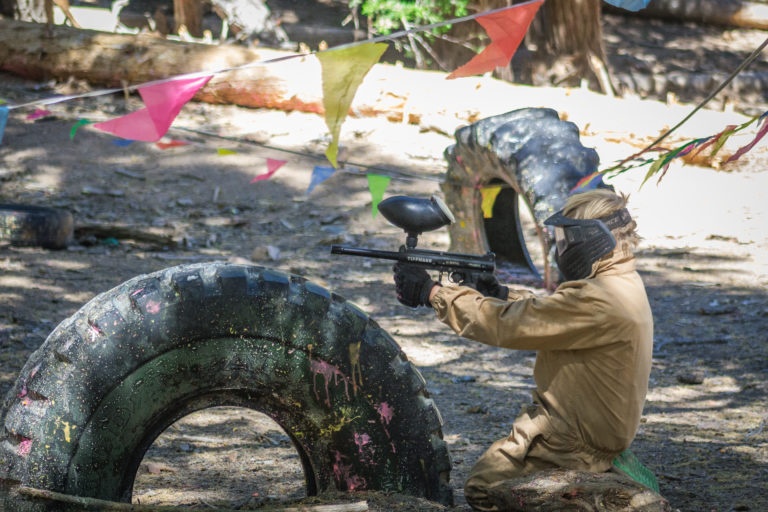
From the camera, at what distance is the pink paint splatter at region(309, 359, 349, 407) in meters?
2.64

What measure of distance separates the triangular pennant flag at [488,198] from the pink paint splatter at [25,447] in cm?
517

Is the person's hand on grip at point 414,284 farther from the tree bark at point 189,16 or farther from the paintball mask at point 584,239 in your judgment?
the tree bark at point 189,16

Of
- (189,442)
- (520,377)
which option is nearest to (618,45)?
(520,377)

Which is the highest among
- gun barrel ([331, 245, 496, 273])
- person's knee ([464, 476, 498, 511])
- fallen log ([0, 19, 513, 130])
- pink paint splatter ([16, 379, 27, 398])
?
fallen log ([0, 19, 513, 130])

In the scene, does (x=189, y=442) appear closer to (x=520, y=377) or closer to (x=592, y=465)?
(x=592, y=465)

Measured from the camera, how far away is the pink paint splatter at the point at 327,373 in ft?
8.66

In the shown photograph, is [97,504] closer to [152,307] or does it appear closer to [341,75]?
[152,307]

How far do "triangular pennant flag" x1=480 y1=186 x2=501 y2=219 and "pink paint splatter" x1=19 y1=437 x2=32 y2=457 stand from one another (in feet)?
17.0

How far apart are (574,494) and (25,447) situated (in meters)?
1.71

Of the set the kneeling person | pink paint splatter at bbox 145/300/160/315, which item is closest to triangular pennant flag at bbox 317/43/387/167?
the kneeling person

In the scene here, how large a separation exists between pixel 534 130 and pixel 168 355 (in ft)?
14.6

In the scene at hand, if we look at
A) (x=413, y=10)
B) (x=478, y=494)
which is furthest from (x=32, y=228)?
(x=413, y=10)

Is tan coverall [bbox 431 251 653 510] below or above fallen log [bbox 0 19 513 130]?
below

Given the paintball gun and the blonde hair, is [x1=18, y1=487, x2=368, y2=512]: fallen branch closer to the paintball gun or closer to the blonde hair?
the paintball gun
